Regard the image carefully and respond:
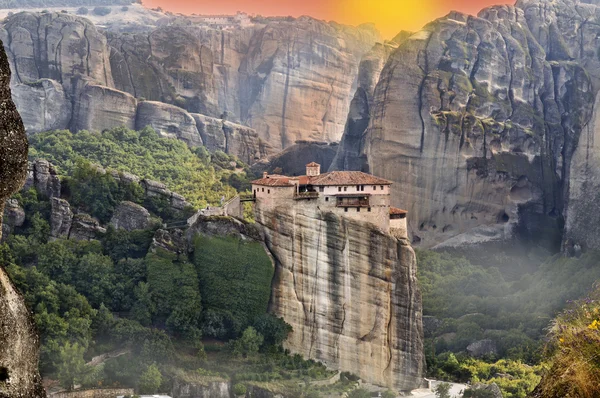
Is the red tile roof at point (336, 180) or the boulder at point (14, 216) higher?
the red tile roof at point (336, 180)

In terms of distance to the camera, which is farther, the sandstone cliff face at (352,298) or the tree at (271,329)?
the tree at (271,329)

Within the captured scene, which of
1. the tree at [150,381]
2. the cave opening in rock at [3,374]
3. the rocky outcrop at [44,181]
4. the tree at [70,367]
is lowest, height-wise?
the tree at [150,381]

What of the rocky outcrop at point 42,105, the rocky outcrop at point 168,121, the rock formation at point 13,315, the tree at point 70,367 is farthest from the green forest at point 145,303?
the rock formation at point 13,315

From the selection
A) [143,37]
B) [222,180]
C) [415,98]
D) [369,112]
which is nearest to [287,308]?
[222,180]

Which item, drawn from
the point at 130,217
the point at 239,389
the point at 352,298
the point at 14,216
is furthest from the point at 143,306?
the point at 14,216

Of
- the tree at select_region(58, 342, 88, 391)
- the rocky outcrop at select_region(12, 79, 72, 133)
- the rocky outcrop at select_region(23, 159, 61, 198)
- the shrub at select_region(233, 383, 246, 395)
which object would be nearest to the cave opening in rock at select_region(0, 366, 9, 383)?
the tree at select_region(58, 342, 88, 391)

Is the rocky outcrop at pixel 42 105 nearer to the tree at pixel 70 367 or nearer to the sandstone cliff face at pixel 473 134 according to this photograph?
the sandstone cliff face at pixel 473 134
